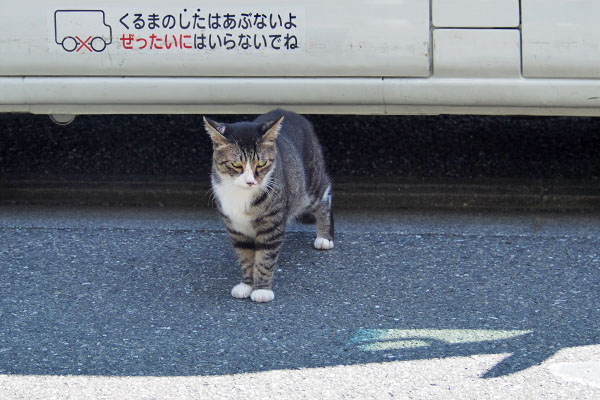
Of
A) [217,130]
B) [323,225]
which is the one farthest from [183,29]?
[323,225]

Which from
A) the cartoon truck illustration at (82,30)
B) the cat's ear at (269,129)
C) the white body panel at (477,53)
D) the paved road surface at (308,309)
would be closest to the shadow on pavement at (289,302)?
the paved road surface at (308,309)

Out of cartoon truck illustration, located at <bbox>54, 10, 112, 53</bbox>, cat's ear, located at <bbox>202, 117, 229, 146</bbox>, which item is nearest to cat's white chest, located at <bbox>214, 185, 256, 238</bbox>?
cat's ear, located at <bbox>202, 117, 229, 146</bbox>

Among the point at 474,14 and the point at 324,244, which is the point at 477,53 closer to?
the point at 474,14

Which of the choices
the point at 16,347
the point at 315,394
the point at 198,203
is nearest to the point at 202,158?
the point at 198,203

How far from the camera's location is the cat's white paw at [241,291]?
12.9 ft

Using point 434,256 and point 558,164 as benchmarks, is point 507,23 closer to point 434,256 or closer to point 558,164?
point 434,256

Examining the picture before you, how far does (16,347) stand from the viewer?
11.0 feet

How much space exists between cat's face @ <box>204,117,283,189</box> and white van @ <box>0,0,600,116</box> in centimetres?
76

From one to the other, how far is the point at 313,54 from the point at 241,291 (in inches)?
54.8

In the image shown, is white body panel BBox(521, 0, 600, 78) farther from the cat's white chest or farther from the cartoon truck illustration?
the cartoon truck illustration

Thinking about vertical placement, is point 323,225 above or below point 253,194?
below

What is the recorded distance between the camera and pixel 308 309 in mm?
3750

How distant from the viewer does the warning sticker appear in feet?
14.8

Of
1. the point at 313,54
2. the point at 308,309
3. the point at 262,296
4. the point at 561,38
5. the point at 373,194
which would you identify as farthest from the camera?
the point at 373,194
